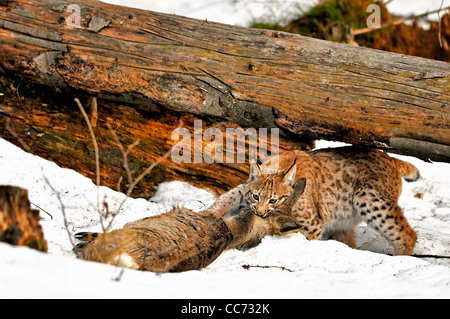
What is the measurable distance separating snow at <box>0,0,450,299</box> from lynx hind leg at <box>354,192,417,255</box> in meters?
0.29

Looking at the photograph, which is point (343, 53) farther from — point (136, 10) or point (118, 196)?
point (118, 196)

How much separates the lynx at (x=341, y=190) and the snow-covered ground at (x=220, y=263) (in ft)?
1.52

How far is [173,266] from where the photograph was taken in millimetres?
3436

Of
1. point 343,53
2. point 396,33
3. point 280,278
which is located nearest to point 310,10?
point 396,33

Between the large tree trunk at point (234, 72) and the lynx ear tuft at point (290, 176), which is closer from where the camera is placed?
the large tree trunk at point (234, 72)

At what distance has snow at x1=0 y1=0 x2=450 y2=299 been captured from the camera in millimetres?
2616

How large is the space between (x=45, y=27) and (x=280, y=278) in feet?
12.6

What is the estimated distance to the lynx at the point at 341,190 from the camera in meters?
5.20

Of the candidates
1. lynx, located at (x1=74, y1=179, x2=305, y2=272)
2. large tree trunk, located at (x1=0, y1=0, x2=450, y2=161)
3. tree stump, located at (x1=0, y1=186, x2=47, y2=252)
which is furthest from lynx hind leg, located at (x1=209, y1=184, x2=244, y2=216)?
tree stump, located at (x1=0, y1=186, x2=47, y2=252)

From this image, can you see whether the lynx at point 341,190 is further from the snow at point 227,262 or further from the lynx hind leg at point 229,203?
the snow at point 227,262

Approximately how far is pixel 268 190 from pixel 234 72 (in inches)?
50.0

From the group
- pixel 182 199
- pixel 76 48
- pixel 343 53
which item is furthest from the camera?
pixel 182 199

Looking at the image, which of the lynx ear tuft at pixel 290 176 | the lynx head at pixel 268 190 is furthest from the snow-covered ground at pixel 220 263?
the lynx ear tuft at pixel 290 176

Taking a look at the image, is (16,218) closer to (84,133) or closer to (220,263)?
(220,263)
